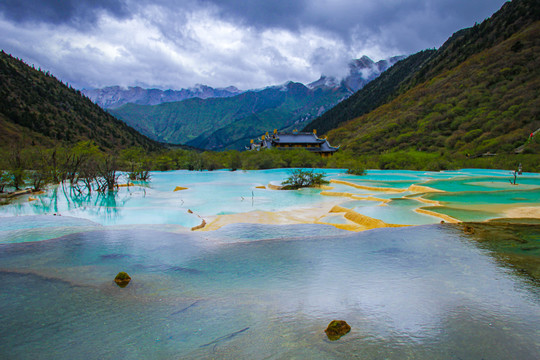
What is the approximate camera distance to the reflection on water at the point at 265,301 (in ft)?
8.73

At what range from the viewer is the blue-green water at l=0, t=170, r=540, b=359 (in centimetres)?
267

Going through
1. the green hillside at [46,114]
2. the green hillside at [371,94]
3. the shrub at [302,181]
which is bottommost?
the shrub at [302,181]

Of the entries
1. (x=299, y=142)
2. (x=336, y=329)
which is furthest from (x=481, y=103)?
(x=336, y=329)

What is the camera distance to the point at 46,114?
40.9 metres

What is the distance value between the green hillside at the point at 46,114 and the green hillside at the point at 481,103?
37590 mm

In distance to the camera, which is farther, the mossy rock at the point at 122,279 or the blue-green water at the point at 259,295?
the mossy rock at the point at 122,279

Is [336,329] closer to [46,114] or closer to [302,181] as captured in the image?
[302,181]

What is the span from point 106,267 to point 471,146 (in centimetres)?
3409

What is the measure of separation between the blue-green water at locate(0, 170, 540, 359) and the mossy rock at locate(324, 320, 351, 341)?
68 mm

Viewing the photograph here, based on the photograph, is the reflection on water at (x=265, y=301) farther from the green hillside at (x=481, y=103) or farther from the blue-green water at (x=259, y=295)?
the green hillside at (x=481, y=103)

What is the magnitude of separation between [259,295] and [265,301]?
18cm

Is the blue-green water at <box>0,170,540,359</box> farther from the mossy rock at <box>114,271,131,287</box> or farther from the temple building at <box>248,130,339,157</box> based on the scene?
the temple building at <box>248,130,339,157</box>

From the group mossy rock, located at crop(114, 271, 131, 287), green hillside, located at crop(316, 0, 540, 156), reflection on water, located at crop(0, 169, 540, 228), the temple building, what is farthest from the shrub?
the temple building

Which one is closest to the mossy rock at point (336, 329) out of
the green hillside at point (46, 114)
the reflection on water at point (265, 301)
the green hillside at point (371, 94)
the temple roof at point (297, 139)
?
the reflection on water at point (265, 301)
